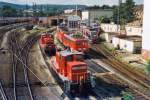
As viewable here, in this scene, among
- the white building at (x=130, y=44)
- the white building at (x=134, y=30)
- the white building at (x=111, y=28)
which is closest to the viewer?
the white building at (x=130, y=44)

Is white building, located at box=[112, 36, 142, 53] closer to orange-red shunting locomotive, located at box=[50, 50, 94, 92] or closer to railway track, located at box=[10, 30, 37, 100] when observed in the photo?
railway track, located at box=[10, 30, 37, 100]

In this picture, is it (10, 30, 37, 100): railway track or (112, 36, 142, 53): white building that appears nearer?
(10, 30, 37, 100): railway track

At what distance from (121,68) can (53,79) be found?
8647mm

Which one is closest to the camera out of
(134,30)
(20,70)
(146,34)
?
(20,70)

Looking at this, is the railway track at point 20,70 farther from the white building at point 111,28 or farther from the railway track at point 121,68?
the white building at point 111,28

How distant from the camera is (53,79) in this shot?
32.2 m

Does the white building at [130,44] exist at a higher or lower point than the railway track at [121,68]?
higher

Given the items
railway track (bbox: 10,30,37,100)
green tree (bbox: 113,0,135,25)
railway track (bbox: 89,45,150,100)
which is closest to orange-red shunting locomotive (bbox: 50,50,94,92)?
railway track (bbox: 10,30,37,100)

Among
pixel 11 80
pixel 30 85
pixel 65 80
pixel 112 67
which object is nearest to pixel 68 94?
pixel 65 80

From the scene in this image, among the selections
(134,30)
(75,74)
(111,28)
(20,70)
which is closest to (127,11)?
(111,28)

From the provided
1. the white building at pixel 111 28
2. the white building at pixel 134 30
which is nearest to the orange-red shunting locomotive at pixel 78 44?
the white building at pixel 134 30

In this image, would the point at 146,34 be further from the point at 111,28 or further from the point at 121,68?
the point at 111,28

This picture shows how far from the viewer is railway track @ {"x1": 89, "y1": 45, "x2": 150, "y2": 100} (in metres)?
29.7

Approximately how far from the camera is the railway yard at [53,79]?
1066 inches
